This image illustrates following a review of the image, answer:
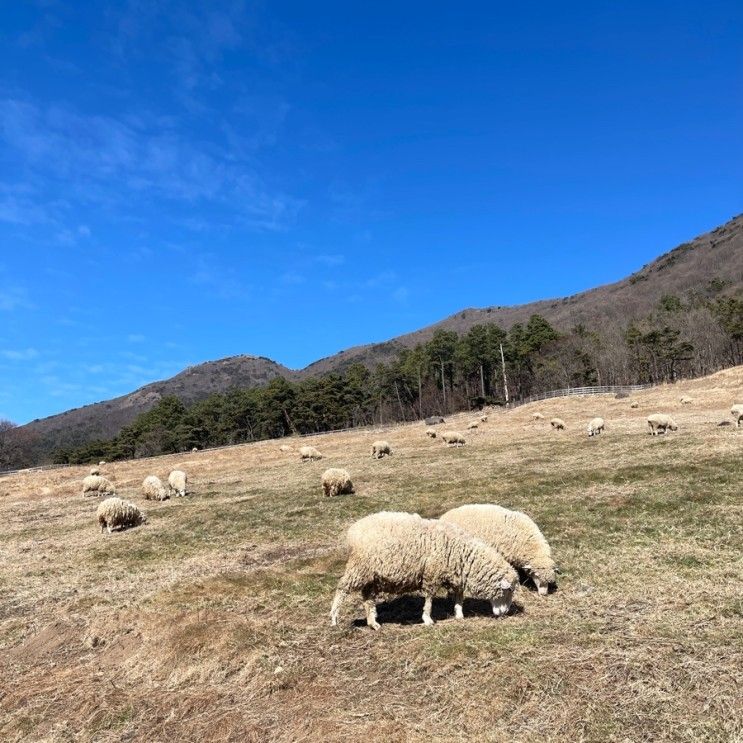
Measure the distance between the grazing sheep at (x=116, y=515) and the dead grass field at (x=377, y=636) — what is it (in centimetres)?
109

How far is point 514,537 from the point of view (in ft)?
35.9

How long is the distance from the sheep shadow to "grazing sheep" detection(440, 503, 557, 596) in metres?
0.99

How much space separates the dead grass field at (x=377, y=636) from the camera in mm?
6082

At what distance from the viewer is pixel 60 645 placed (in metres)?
9.41

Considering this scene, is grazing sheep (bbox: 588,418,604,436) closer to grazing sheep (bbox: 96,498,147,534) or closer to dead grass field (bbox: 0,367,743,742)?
dead grass field (bbox: 0,367,743,742)

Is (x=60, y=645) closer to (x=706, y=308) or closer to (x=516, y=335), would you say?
(x=516, y=335)

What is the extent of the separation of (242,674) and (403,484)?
1618cm

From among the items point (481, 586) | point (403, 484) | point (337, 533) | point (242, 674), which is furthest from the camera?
point (403, 484)

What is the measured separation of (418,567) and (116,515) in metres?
14.8

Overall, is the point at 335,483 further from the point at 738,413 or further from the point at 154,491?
the point at 738,413

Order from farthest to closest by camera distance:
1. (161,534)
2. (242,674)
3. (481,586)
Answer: (161,534), (481,586), (242,674)

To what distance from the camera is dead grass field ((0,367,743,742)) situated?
6082mm

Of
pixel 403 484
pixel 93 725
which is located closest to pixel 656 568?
pixel 93 725

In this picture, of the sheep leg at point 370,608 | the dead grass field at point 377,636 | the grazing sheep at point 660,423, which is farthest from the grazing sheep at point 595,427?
the sheep leg at point 370,608
